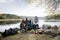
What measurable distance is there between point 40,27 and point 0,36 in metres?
0.50

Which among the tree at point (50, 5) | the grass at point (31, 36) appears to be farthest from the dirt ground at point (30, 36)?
the tree at point (50, 5)

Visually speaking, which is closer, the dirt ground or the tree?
the dirt ground

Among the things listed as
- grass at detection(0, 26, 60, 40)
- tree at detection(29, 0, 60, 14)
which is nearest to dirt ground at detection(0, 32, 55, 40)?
grass at detection(0, 26, 60, 40)

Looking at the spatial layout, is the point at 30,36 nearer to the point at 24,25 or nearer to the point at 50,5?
the point at 24,25

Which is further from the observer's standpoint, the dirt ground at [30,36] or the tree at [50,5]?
the tree at [50,5]

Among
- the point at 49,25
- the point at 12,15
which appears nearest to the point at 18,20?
the point at 12,15

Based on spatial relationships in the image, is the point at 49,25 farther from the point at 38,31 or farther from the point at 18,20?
the point at 18,20

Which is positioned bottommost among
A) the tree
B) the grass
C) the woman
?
the grass

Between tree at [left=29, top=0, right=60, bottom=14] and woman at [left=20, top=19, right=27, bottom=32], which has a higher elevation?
tree at [left=29, top=0, right=60, bottom=14]

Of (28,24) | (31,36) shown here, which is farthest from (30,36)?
(28,24)

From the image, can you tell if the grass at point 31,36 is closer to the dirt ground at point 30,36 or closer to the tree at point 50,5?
the dirt ground at point 30,36

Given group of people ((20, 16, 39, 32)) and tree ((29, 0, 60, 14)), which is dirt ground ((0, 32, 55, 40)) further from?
tree ((29, 0, 60, 14))

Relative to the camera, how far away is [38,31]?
1.67 m

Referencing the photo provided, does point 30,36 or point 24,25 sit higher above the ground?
point 24,25
